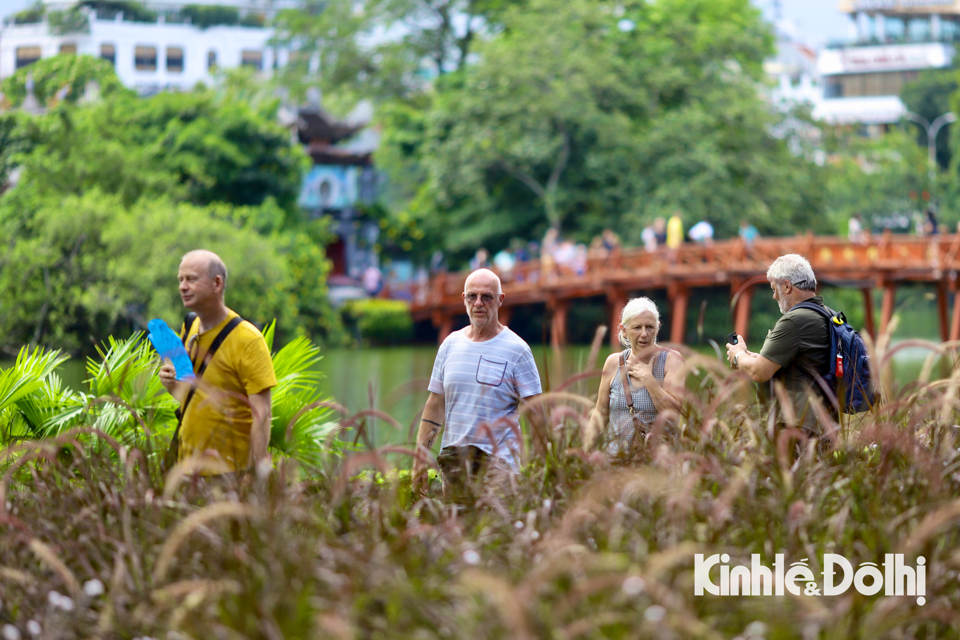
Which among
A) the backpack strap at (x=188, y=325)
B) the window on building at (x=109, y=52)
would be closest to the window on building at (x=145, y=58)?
the window on building at (x=109, y=52)

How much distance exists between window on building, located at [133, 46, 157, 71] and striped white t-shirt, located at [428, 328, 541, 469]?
147ft

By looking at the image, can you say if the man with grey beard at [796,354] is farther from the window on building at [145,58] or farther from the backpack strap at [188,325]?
the window on building at [145,58]

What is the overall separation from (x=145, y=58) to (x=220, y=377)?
45.7 meters

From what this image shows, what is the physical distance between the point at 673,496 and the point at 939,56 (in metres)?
94.8

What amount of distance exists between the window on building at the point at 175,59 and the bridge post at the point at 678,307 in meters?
26.7

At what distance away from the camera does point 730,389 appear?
3.76m

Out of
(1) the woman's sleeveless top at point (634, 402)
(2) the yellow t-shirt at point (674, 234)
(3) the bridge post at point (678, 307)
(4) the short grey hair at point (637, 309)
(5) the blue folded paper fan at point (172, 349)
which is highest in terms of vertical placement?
(2) the yellow t-shirt at point (674, 234)

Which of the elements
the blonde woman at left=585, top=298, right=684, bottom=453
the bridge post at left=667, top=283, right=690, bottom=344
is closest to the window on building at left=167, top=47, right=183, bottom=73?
the bridge post at left=667, top=283, right=690, bottom=344

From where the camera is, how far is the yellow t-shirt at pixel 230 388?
4.16 metres

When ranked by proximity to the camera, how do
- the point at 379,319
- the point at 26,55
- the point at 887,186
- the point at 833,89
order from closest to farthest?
the point at 26,55, the point at 379,319, the point at 887,186, the point at 833,89

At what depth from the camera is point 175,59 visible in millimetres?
48812

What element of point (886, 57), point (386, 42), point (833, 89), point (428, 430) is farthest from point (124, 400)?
point (833, 89)

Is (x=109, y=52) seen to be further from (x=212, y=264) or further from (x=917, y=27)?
(x=917, y=27)

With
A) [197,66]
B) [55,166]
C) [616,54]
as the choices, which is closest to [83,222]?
[55,166]
